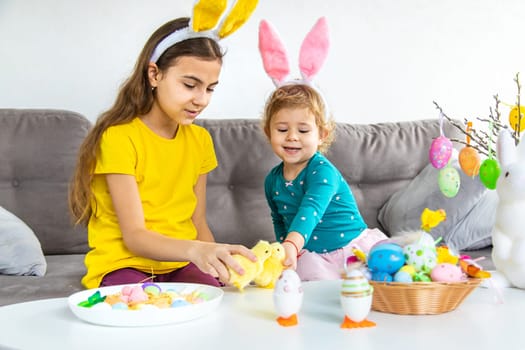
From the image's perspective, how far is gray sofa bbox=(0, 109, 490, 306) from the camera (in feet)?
7.97

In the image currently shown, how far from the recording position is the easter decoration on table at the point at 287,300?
1.17 m

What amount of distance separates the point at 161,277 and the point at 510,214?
90 centimetres

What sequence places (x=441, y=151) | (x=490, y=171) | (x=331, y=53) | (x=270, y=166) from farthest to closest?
1. (x=331, y=53)
2. (x=270, y=166)
3. (x=441, y=151)
4. (x=490, y=171)

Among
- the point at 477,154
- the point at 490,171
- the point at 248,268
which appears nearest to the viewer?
the point at 248,268

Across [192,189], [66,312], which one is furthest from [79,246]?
[66,312]

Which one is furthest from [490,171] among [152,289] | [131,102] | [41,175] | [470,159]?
[41,175]

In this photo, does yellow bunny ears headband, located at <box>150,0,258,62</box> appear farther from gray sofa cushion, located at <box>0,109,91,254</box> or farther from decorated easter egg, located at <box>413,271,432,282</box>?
decorated easter egg, located at <box>413,271,432,282</box>

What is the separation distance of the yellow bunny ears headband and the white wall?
1.03 meters

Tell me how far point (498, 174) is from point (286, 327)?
60 cm

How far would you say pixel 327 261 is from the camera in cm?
206

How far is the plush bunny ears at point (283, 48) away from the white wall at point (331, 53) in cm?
93

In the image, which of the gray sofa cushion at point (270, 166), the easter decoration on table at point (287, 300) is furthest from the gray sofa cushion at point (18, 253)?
the easter decoration on table at point (287, 300)

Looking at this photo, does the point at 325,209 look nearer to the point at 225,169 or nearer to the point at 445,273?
the point at 225,169

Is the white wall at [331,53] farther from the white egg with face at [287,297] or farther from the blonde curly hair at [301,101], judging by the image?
the white egg with face at [287,297]
